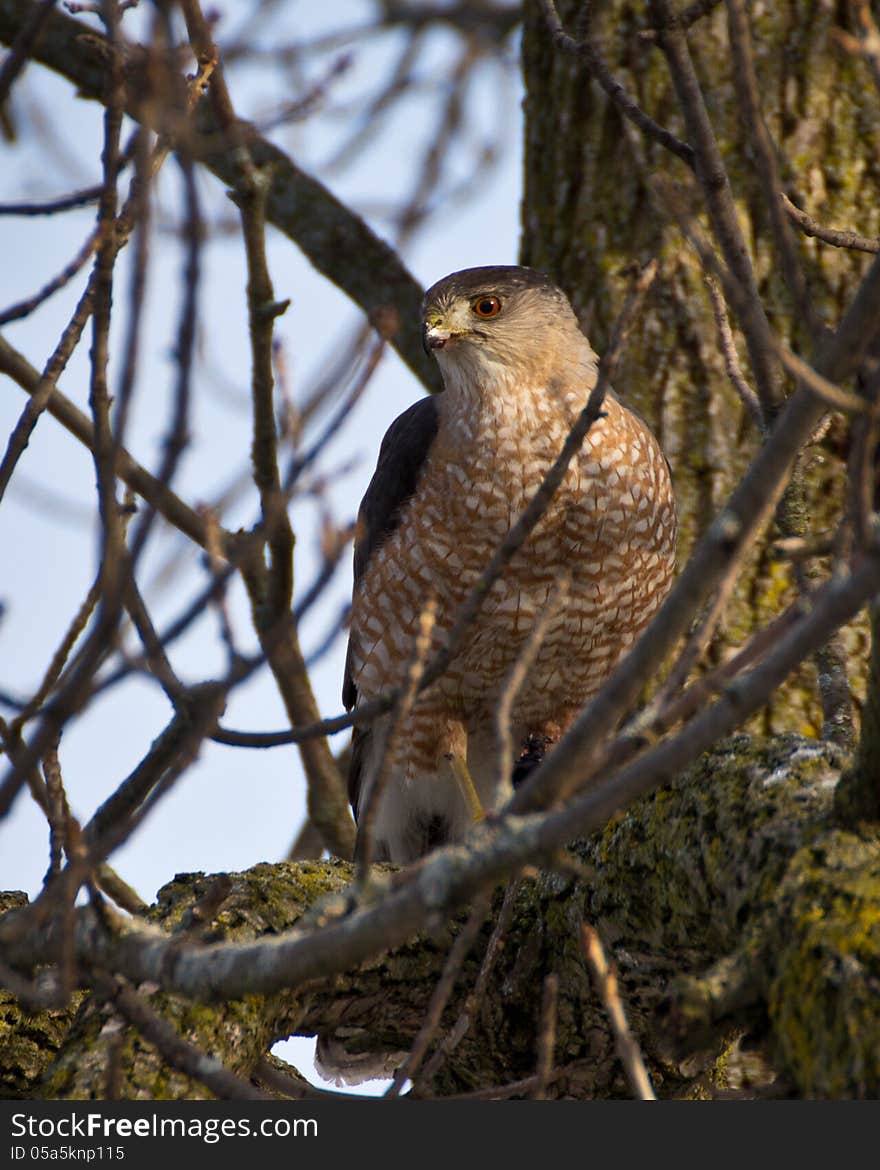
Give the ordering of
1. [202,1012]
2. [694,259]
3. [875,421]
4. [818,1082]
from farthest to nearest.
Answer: [694,259] < [202,1012] < [818,1082] < [875,421]

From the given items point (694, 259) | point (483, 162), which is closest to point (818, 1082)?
point (694, 259)

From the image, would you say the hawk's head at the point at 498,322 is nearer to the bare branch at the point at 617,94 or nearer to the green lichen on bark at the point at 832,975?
the bare branch at the point at 617,94

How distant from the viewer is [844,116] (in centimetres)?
492

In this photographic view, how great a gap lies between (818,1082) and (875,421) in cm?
105

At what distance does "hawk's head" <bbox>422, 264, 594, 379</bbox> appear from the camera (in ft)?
14.7

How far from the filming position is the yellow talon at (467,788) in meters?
4.52

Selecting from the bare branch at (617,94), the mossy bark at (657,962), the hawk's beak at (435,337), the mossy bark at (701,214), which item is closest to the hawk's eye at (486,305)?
the hawk's beak at (435,337)

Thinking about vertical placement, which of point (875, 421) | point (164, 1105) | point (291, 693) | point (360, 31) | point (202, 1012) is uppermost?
→ point (360, 31)

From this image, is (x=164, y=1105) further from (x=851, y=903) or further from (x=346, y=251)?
(x=346, y=251)

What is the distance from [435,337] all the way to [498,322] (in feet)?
0.86

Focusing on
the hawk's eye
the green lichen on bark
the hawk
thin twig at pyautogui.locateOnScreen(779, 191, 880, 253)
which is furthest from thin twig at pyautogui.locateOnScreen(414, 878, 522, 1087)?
the hawk's eye

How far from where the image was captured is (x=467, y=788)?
453 centimetres

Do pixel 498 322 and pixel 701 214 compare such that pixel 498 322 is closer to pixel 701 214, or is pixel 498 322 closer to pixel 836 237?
pixel 701 214

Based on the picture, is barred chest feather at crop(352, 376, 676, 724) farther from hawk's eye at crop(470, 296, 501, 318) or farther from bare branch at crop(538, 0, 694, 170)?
bare branch at crop(538, 0, 694, 170)
